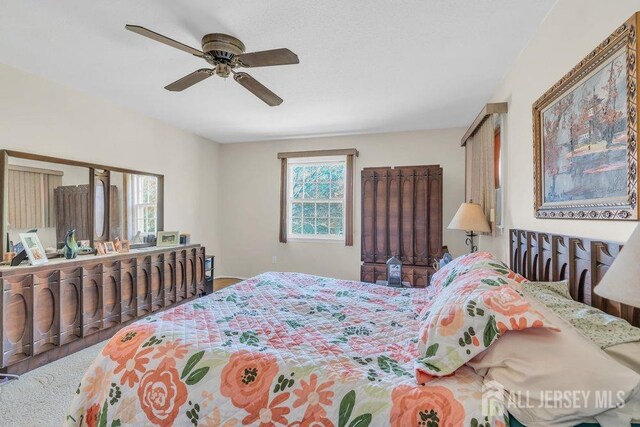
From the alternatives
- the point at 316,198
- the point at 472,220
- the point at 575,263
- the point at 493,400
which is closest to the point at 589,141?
the point at 575,263

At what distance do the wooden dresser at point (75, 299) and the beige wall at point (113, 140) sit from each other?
1.08 metres

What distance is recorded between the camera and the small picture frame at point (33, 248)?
2.51 metres

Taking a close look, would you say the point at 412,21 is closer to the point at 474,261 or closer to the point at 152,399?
the point at 474,261

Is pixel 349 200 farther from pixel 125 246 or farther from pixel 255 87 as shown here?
pixel 125 246

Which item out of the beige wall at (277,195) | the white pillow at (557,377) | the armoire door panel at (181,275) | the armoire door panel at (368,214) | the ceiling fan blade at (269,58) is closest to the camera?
the white pillow at (557,377)

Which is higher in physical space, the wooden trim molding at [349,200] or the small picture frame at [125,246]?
the wooden trim molding at [349,200]

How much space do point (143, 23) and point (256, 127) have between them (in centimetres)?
248

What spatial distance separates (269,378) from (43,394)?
83.6 inches

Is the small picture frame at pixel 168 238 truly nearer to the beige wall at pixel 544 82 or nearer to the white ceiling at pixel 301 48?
the white ceiling at pixel 301 48

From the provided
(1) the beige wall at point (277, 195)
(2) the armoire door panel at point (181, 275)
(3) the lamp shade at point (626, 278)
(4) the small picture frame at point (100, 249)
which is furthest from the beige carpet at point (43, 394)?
(1) the beige wall at point (277, 195)

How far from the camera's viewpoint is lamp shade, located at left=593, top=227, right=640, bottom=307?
70 cm

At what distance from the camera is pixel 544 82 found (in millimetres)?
1899

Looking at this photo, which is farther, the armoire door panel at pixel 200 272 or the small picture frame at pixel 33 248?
the armoire door panel at pixel 200 272

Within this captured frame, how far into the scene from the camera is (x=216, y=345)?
136cm
